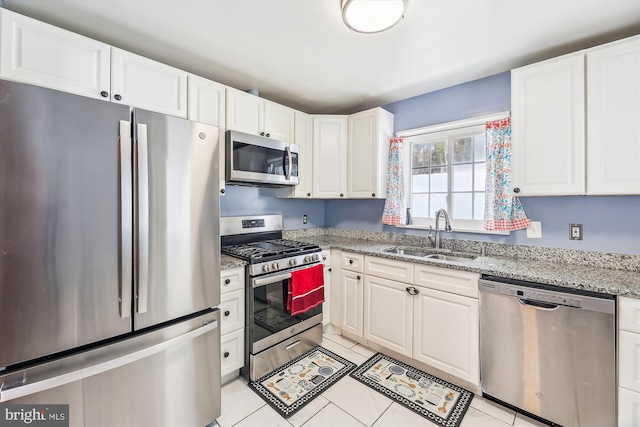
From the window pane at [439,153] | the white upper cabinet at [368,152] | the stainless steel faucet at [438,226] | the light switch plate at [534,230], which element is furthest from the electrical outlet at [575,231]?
the white upper cabinet at [368,152]

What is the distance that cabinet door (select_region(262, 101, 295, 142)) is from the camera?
8.25 feet

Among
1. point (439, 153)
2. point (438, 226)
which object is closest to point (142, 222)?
point (438, 226)

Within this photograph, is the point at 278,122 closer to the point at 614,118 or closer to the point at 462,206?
the point at 462,206

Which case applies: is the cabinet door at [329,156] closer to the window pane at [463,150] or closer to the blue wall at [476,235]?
the blue wall at [476,235]

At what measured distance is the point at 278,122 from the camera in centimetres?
262

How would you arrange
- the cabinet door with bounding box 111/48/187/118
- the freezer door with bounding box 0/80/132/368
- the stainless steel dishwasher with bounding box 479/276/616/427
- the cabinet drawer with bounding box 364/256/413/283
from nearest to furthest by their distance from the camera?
1. the freezer door with bounding box 0/80/132/368
2. the stainless steel dishwasher with bounding box 479/276/616/427
3. the cabinet door with bounding box 111/48/187/118
4. the cabinet drawer with bounding box 364/256/413/283

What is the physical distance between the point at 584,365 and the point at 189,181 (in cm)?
Result: 237

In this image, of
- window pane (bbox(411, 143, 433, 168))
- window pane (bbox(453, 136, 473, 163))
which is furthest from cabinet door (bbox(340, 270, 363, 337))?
window pane (bbox(453, 136, 473, 163))

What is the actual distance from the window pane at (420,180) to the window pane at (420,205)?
0.06 meters

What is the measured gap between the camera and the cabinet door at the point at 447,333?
73.8 inches

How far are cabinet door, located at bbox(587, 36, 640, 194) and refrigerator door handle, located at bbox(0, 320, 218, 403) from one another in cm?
255

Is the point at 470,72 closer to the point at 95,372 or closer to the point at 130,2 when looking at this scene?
the point at 130,2

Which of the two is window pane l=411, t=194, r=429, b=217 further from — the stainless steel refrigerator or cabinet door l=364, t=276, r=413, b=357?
the stainless steel refrigerator

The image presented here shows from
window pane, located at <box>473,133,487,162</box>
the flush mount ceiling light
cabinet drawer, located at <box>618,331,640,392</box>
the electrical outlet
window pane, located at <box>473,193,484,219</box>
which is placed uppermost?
the flush mount ceiling light
